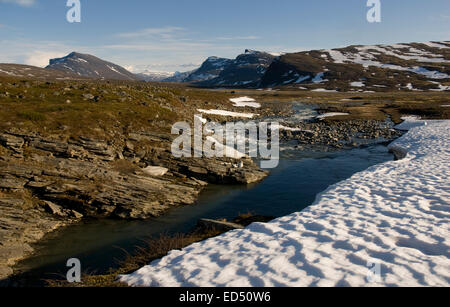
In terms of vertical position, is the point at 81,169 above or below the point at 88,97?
below

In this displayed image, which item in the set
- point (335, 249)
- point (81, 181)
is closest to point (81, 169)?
point (81, 181)

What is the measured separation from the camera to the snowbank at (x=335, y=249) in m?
7.57

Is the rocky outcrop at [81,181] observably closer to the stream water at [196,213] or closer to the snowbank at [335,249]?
the stream water at [196,213]

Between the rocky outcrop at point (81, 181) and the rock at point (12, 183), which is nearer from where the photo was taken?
the rocky outcrop at point (81, 181)

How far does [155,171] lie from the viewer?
2234 centimetres

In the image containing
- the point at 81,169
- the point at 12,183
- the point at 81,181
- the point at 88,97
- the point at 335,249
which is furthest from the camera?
the point at 88,97

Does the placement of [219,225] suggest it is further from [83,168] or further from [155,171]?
[83,168]

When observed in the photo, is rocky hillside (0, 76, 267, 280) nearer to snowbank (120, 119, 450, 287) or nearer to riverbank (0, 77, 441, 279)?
riverbank (0, 77, 441, 279)

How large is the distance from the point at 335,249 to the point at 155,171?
53.6 ft

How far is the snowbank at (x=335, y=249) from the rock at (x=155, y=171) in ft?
39.8

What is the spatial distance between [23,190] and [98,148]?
19.9 feet

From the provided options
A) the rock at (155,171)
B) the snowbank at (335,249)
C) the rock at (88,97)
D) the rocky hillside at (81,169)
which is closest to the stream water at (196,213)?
the rocky hillside at (81,169)

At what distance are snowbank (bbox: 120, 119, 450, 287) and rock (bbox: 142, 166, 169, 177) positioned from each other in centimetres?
1212

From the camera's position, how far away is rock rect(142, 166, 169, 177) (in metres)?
22.0
